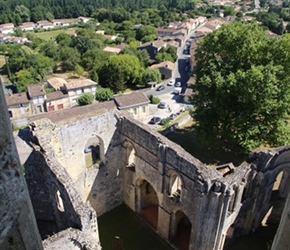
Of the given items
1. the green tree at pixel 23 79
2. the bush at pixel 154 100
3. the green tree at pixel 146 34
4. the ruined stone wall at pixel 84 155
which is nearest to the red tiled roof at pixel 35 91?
the green tree at pixel 23 79

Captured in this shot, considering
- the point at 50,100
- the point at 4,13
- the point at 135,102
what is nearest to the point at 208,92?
the point at 135,102

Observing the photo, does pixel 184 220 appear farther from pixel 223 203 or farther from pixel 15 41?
pixel 15 41

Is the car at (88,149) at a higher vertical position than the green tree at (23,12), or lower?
lower

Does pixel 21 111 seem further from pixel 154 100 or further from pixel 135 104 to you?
pixel 154 100

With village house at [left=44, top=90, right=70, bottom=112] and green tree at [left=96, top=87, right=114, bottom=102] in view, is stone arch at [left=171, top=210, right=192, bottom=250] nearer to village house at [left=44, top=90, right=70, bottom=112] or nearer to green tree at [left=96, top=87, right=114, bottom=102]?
green tree at [left=96, top=87, right=114, bottom=102]

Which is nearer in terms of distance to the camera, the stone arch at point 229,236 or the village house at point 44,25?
the stone arch at point 229,236

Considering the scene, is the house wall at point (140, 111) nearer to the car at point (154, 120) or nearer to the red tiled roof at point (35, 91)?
the car at point (154, 120)
